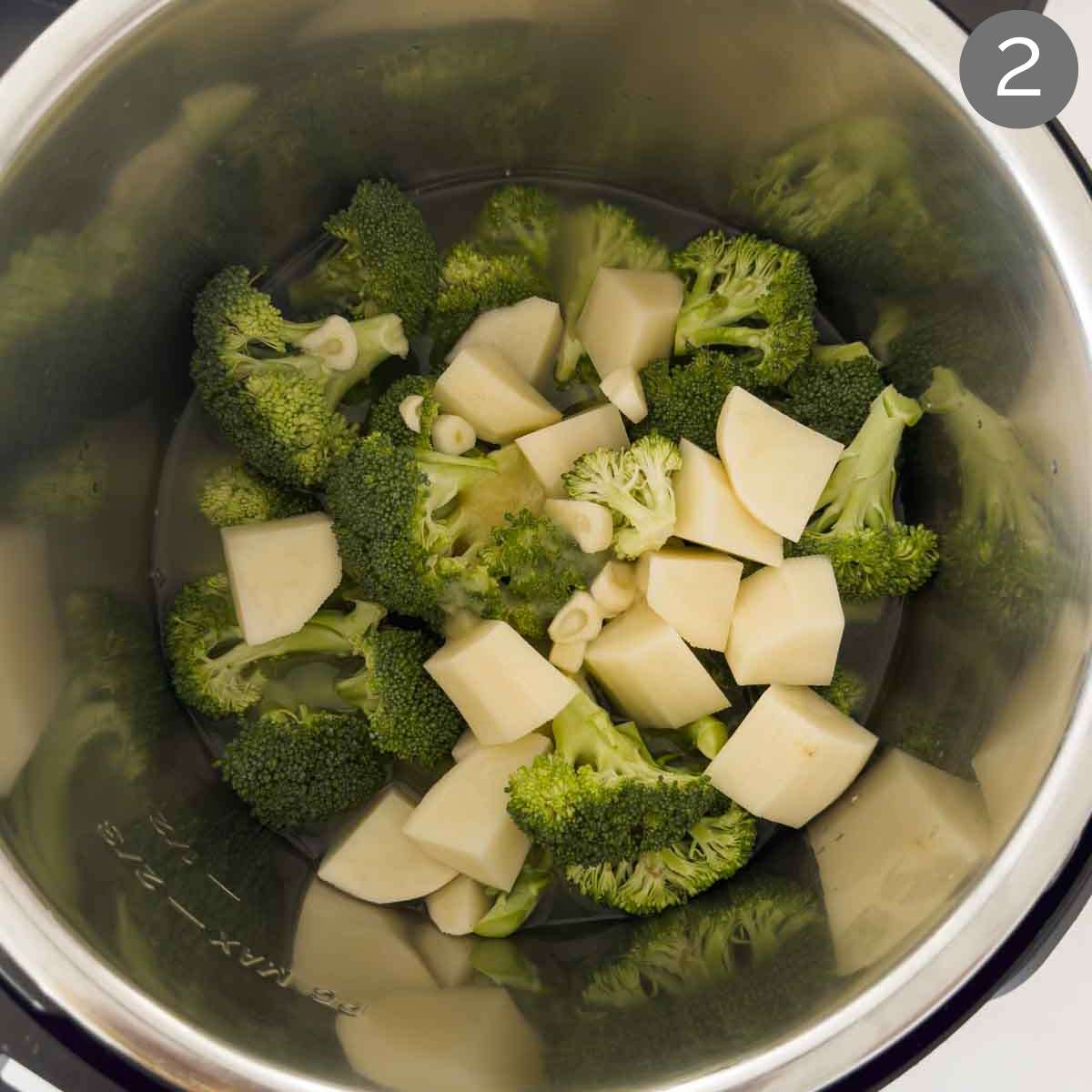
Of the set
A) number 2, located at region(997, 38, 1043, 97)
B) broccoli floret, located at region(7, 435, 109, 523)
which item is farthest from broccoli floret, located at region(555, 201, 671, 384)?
broccoli floret, located at region(7, 435, 109, 523)

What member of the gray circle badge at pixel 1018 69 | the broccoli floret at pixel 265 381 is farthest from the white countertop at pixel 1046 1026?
the broccoli floret at pixel 265 381

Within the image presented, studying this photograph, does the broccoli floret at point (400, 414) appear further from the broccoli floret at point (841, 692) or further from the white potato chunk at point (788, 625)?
the broccoli floret at point (841, 692)

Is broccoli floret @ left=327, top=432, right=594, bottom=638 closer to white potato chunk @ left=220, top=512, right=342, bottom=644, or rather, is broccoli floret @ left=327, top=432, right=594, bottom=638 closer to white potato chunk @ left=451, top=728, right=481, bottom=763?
white potato chunk @ left=220, top=512, right=342, bottom=644

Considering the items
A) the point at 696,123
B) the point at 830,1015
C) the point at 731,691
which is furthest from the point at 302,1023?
the point at 696,123

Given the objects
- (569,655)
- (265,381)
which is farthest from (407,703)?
(265,381)

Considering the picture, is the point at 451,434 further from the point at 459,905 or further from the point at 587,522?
the point at 459,905
